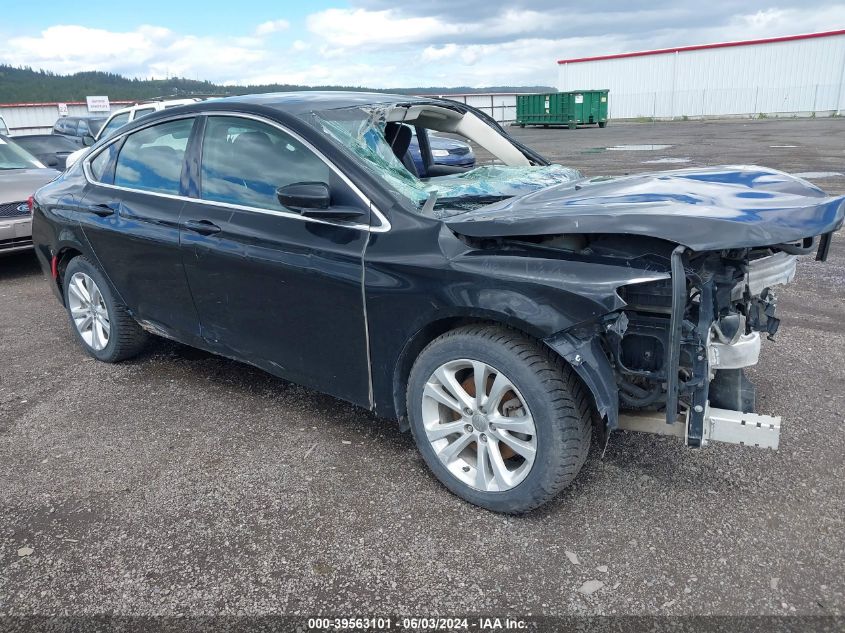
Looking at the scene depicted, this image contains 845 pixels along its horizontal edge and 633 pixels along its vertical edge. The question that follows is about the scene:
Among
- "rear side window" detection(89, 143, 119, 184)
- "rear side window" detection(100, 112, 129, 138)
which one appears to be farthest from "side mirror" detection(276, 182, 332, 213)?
"rear side window" detection(100, 112, 129, 138)

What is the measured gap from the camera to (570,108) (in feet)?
119

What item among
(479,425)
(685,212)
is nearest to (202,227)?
(479,425)

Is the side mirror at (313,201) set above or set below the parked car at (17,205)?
above

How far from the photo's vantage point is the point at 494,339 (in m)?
2.76

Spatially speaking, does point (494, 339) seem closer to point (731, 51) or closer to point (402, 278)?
point (402, 278)

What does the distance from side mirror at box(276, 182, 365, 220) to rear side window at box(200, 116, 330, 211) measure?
163 millimetres

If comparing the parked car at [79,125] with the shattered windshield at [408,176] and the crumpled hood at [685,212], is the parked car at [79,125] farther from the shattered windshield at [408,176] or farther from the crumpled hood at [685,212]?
the crumpled hood at [685,212]

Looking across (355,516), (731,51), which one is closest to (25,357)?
(355,516)

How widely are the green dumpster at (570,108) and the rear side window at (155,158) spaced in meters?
34.7

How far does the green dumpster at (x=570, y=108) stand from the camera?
3606cm

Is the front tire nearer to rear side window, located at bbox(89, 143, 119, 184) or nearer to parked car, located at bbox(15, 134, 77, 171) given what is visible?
rear side window, located at bbox(89, 143, 119, 184)

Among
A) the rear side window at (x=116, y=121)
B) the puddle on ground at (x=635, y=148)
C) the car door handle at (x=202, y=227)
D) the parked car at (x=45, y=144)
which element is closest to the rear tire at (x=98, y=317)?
the car door handle at (x=202, y=227)

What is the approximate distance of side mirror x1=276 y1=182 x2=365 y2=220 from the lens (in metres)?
3.05

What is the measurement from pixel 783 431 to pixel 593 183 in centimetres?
160
